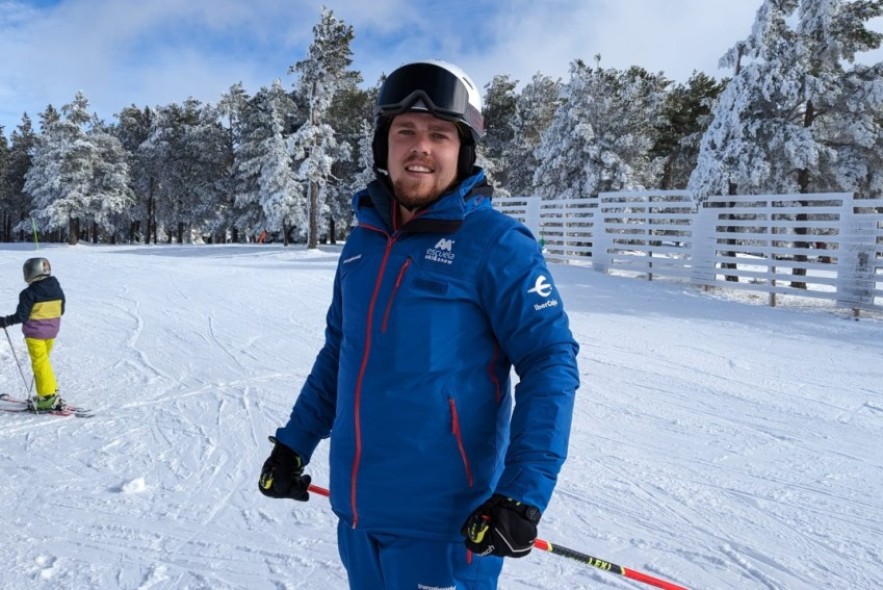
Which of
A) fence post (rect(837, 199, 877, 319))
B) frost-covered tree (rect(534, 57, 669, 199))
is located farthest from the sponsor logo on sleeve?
frost-covered tree (rect(534, 57, 669, 199))

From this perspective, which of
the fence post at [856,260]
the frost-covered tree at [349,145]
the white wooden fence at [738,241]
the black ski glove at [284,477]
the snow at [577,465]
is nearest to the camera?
the black ski glove at [284,477]

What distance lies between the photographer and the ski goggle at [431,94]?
1818mm

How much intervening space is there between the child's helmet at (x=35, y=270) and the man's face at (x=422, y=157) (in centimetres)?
549

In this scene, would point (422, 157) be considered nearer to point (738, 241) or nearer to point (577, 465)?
point (577, 465)

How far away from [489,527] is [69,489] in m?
3.76

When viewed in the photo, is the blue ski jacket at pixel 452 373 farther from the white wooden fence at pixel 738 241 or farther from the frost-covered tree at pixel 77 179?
the frost-covered tree at pixel 77 179

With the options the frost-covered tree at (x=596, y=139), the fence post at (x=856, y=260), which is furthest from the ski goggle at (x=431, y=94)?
the frost-covered tree at (x=596, y=139)

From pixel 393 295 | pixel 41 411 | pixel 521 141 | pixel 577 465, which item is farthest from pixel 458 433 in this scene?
pixel 521 141

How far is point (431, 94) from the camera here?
1.83m

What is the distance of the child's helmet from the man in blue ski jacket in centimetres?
555

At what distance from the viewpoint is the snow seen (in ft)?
10.2

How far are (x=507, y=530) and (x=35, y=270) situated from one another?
6157 mm

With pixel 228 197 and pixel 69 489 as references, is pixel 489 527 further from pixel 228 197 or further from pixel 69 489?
pixel 228 197

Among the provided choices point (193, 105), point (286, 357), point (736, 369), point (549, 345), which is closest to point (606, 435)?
point (736, 369)
